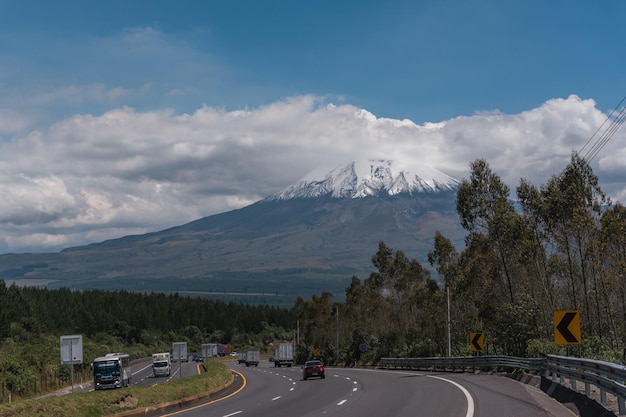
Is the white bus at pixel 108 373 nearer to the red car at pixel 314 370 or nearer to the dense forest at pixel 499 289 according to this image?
the dense forest at pixel 499 289

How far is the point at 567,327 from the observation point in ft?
85.4

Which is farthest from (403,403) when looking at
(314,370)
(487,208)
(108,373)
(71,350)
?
(487,208)

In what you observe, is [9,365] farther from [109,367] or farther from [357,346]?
[357,346]

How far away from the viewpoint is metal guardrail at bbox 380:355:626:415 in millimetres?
17922

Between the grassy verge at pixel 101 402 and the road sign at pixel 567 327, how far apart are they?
1454cm

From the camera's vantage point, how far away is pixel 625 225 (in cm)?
5088

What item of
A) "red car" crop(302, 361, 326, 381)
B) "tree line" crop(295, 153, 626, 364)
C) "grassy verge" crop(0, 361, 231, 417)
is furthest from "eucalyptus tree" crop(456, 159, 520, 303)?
"grassy verge" crop(0, 361, 231, 417)

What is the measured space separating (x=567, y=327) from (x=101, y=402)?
51.7 feet

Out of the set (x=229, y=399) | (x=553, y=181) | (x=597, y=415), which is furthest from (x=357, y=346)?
(x=597, y=415)

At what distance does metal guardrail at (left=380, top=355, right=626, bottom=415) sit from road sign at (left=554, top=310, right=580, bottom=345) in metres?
0.61

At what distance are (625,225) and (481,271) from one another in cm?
1530

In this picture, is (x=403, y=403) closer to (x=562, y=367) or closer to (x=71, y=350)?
(x=562, y=367)

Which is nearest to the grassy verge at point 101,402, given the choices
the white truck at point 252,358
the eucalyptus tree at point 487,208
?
the eucalyptus tree at point 487,208

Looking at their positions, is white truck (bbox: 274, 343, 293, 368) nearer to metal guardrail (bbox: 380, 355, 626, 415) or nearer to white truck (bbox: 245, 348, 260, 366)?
white truck (bbox: 245, 348, 260, 366)
